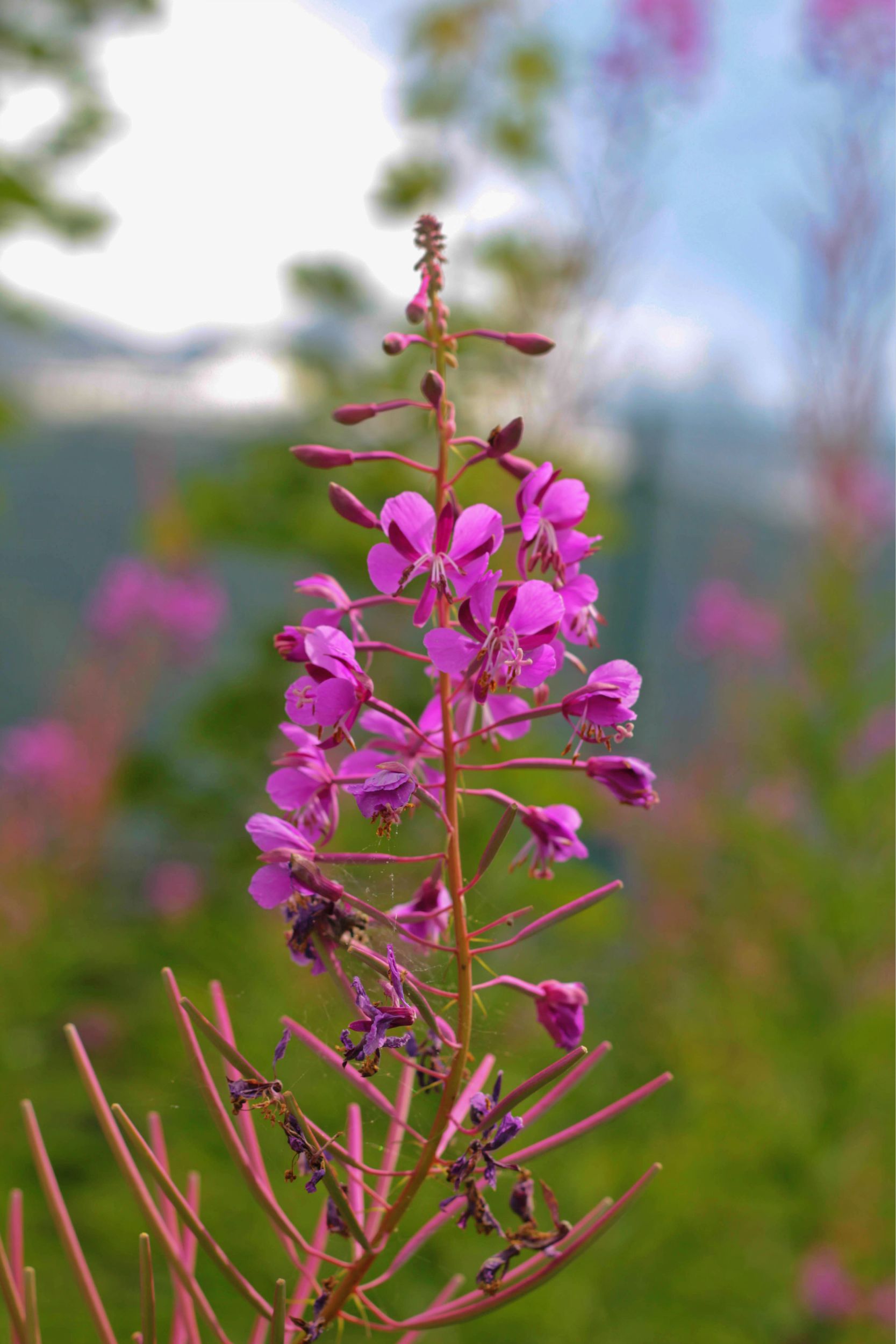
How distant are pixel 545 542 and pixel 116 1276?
2.06m

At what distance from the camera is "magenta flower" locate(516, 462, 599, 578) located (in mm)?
428

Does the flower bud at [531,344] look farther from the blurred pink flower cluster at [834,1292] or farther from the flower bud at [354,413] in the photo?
the blurred pink flower cluster at [834,1292]

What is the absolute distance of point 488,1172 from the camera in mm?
389

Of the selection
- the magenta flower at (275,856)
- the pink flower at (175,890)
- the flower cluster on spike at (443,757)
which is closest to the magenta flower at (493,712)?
the flower cluster on spike at (443,757)

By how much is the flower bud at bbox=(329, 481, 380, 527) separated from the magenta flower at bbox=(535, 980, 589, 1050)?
0.74 feet

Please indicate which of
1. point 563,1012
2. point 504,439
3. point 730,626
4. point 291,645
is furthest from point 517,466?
point 730,626

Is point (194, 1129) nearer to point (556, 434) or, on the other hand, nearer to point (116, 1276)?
point (116, 1276)

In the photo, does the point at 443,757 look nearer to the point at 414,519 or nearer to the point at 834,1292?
the point at 414,519

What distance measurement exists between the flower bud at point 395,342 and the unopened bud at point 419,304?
10 millimetres

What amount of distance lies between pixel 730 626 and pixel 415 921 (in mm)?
3107

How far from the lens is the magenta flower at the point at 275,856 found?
1.26ft

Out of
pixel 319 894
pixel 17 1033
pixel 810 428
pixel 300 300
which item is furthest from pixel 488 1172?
pixel 300 300

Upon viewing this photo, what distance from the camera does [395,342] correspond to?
48cm

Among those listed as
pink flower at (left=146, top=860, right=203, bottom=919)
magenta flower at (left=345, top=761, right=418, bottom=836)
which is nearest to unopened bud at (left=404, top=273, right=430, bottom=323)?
magenta flower at (left=345, top=761, right=418, bottom=836)
